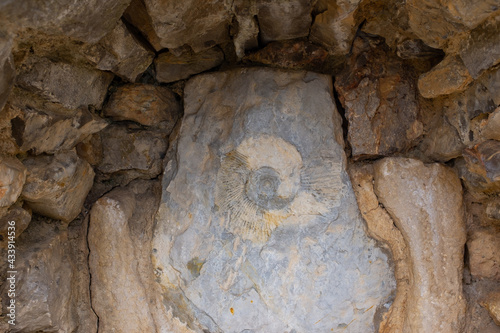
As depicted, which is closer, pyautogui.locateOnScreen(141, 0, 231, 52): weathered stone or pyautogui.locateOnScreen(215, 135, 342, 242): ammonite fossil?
pyautogui.locateOnScreen(141, 0, 231, 52): weathered stone

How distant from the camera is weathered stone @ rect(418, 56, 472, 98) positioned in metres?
1.58

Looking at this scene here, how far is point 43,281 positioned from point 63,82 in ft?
2.52

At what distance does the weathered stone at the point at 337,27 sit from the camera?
1624 millimetres

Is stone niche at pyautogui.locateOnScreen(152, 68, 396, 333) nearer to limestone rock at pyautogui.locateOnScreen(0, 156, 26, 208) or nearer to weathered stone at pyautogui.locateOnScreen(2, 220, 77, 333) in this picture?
weathered stone at pyautogui.locateOnScreen(2, 220, 77, 333)

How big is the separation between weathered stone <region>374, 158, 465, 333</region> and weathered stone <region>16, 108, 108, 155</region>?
1.24 metres

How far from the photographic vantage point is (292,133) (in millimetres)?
1864

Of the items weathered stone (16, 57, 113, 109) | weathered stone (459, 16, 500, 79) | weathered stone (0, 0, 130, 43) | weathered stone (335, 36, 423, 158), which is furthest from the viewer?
weathered stone (335, 36, 423, 158)

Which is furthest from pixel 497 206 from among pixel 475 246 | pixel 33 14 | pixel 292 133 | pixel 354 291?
pixel 33 14

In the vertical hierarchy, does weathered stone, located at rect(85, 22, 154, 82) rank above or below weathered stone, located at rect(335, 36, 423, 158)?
above

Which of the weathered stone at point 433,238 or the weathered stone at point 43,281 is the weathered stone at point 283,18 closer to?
the weathered stone at point 433,238

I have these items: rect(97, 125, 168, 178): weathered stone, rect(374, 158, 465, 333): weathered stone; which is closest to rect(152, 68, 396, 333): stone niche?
rect(374, 158, 465, 333): weathered stone

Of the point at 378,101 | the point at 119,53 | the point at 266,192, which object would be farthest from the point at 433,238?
the point at 119,53

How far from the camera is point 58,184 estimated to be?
175 cm

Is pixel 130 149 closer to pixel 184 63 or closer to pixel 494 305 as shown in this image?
pixel 184 63
